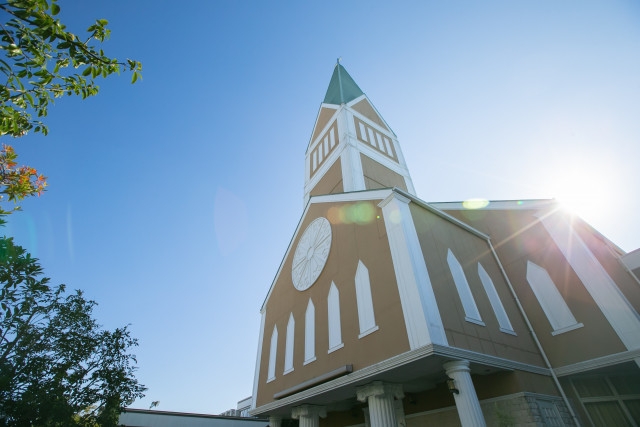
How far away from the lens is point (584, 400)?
33.0 feet

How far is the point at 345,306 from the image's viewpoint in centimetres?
1082

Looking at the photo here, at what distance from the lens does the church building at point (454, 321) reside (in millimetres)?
8391

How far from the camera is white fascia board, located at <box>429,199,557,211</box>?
13636 mm

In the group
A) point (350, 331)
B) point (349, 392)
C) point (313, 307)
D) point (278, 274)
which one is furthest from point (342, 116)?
point (349, 392)

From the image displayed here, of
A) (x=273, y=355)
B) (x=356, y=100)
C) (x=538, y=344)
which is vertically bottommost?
(x=538, y=344)

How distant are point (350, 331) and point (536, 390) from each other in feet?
19.5

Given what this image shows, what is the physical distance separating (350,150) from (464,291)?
11211mm

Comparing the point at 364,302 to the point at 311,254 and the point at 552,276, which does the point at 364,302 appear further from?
the point at 552,276

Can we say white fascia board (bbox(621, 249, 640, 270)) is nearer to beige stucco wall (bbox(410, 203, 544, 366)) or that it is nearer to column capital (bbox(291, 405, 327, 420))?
beige stucco wall (bbox(410, 203, 544, 366))

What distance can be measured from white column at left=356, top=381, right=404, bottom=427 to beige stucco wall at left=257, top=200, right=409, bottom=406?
2.48 feet

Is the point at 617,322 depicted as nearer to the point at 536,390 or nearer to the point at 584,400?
the point at 584,400

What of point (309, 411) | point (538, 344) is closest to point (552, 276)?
point (538, 344)

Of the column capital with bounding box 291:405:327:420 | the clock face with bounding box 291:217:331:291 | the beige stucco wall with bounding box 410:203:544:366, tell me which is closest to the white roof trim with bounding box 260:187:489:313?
the beige stucco wall with bounding box 410:203:544:366

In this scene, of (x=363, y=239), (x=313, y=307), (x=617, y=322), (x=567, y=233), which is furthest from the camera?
(x=313, y=307)
